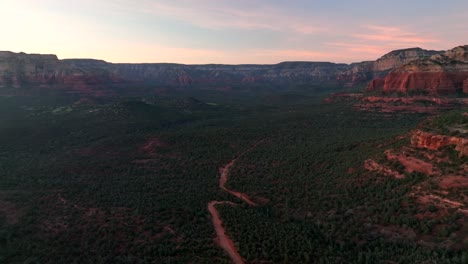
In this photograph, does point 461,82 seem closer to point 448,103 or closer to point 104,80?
point 448,103

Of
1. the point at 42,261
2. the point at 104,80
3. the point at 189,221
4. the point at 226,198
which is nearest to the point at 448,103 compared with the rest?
the point at 226,198

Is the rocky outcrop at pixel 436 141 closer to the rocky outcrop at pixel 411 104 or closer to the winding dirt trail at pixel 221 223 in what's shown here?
the winding dirt trail at pixel 221 223

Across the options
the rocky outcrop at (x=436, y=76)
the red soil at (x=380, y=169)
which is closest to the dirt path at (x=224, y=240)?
the red soil at (x=380, y=169)

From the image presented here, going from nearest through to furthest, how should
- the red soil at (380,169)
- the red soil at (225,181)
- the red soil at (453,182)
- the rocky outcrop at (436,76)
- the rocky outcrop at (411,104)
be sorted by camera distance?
the red soil at (453,182)
the red soil at (380,169)
the red soil at (225,181)
the rocky outcrop at (411,104)
the rocky outcrop at (436,76)

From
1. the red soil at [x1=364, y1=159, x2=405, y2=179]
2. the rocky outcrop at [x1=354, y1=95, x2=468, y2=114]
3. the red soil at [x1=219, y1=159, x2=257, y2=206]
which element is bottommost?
the red soil at [x1=219, y1=159, x2=257, y2=206]

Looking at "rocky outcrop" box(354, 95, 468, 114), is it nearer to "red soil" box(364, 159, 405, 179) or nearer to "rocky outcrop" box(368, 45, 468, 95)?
"rocky outcrop" box(368, 45, 468, 95)

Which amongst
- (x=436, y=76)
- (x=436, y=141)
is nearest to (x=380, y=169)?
(x=436, y=141)

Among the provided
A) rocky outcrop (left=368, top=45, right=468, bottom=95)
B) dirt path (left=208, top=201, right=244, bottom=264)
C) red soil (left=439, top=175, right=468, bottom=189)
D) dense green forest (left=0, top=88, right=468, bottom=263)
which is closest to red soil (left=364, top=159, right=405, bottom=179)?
dense green forest (left=0, top=88, right=468, bottom=263)
